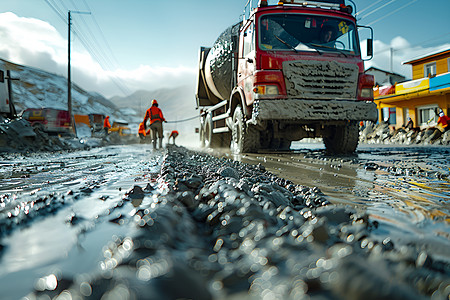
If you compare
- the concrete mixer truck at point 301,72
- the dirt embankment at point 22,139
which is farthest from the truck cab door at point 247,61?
the dirt embankment at point 22,139

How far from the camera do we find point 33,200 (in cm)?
209

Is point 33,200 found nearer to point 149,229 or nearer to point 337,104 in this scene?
point 149,229

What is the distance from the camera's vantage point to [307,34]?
6.45 meters

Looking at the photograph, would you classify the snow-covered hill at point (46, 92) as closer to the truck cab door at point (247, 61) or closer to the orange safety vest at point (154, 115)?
the orange safety vest at point (154, 115)

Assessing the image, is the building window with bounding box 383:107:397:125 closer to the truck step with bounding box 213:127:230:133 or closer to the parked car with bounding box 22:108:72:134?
the truck step with bounding box 213:127:230:133

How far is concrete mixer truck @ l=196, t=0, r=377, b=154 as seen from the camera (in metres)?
6.05

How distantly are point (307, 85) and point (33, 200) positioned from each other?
17.0 feet

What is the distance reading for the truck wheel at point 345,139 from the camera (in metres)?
6.90

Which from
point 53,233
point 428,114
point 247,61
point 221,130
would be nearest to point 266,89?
point 247,61

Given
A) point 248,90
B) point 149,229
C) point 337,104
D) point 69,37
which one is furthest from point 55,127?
point 149,229

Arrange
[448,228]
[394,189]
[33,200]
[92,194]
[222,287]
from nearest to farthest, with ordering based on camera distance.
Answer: [222,287], [448,228], [33,200], [92,194], [394,189]

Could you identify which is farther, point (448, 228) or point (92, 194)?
point (92, 194)

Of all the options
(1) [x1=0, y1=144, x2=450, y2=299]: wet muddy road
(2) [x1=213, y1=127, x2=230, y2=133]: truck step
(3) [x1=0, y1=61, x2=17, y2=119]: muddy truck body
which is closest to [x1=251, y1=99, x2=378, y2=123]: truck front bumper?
(2) [x1=213, y1=127, x2=230, y2=133]: truck step

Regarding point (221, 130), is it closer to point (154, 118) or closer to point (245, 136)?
point (245, 136)
